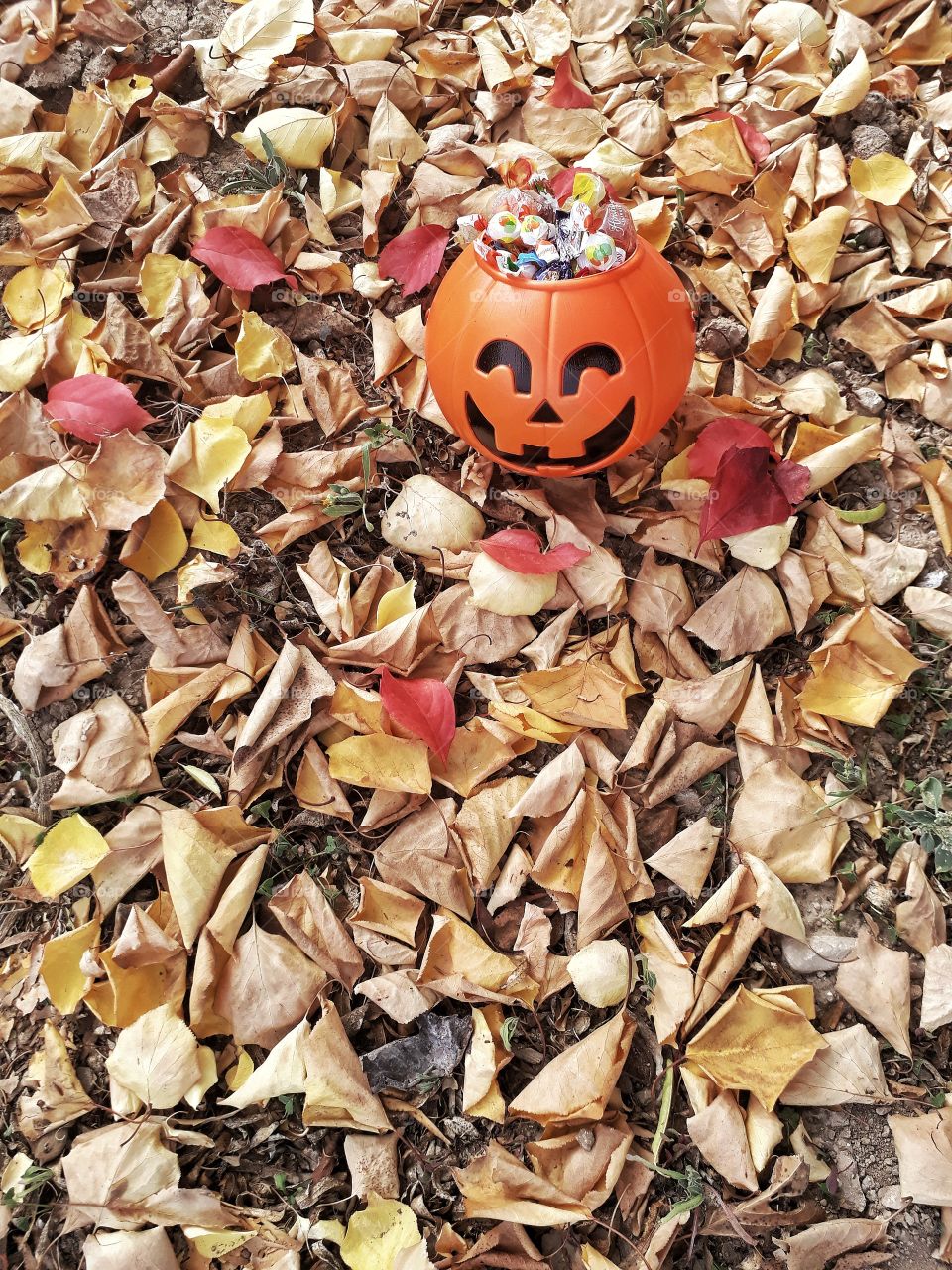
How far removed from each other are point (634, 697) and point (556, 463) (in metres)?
0.43

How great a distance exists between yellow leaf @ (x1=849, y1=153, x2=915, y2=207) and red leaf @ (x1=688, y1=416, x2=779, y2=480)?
64 centimetres

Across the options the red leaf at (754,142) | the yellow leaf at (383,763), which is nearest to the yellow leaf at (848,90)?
the red leaf at (754,142)

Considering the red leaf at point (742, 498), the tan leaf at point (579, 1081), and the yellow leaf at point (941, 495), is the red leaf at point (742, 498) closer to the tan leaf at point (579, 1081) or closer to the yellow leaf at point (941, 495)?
the yellow leaf at point (941, 495)

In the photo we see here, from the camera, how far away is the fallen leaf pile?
4.65ft

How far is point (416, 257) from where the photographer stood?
2053 mm

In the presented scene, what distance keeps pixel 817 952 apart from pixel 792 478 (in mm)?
819

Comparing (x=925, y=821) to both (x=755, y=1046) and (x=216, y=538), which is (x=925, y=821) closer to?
(x=755, y=1046)

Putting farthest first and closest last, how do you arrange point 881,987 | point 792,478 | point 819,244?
point 819,244 < point 792,478 < point 881,987

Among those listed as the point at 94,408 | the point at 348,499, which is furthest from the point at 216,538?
the point at 94,408

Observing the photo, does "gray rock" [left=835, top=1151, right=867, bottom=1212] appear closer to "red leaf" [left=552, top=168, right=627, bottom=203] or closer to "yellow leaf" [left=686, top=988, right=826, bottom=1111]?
"yellow leaf" [left=686, top=988, right=826, bottom=1111]

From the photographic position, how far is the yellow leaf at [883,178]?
81.0 inches

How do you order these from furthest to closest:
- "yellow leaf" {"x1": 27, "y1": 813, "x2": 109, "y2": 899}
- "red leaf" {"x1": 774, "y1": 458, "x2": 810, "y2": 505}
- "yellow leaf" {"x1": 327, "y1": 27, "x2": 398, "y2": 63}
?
"yellow leaf" {"x1": 327, "y1": 27, "x2": 398, "y2": 63}, "red leaf" {"x1": 774, "y1": 458, "x2": 810, "y2": 505}, "yellow leaf" {"x1": 27, "y1": 813, "x2": 109, "y2": 899}

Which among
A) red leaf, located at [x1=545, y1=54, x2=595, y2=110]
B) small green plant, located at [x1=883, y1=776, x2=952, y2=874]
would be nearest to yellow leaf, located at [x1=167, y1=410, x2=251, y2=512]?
red leaf, located at [x1=545, y1=54, x2=595, y2=110]

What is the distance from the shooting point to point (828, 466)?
184 centimetres
